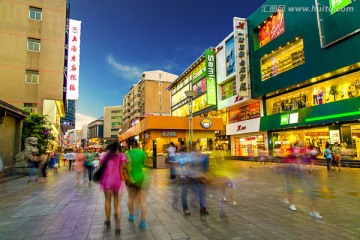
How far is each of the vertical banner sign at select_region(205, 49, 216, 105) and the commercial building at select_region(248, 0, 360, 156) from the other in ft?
29.2

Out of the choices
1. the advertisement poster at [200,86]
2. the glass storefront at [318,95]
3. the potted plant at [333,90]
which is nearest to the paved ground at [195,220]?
the glass storefront at [318,95]

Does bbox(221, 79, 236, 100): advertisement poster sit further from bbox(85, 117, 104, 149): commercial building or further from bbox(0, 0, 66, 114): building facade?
bbox(85, 117, 104, 149): commercial building

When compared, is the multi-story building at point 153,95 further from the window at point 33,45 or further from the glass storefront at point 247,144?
the window at point 33,45

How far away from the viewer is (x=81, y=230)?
4938mm

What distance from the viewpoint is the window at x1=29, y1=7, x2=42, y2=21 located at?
29.8 metres

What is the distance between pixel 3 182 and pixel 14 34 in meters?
22.7

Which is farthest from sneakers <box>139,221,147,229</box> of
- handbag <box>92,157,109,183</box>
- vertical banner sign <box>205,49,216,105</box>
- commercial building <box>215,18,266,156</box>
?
vertical banner sign <box>205,49,216,105</box>

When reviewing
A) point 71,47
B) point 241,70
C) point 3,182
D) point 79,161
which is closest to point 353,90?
point 241,70

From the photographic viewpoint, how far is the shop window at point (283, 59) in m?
22.4

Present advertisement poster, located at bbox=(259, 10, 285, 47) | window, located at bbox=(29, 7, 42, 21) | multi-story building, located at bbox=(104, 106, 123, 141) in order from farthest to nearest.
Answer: multi-story building, located at bbox=(104, 106, 123, 141) → window, located at bbox=(29, 7, 42, 21) → advertisement poster, located at bbox=(259, 10, 285, 47)

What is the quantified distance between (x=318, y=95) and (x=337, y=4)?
25.0 ft

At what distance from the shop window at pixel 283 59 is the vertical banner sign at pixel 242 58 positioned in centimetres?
203

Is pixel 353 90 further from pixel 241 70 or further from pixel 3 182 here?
pixel 3 182

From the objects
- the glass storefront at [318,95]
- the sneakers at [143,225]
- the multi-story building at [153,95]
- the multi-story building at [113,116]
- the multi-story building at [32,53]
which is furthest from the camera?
the multi-story building at [113,116]
